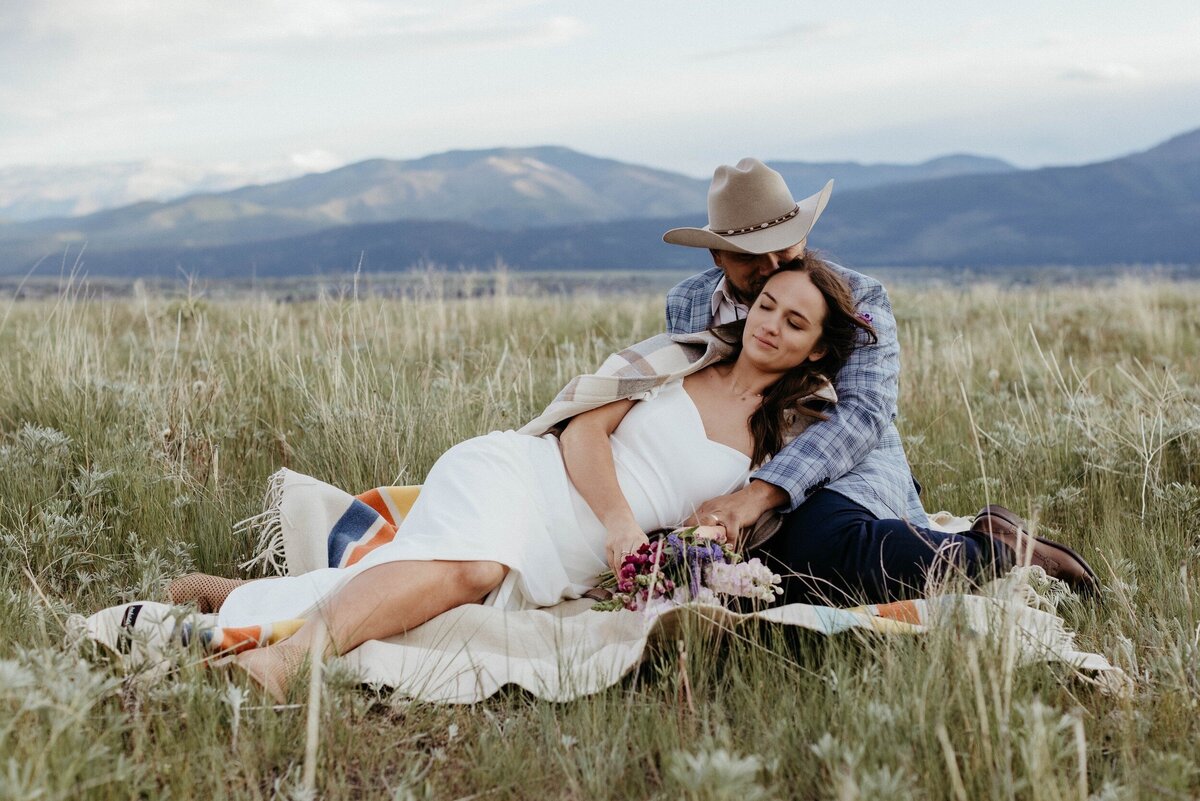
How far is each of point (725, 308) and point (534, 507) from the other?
123cm

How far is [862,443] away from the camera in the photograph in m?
3.84

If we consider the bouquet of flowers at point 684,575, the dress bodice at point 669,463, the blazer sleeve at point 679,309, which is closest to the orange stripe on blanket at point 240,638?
the bouquet of flowers at point 684,575

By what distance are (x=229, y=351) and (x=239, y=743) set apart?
15.0ft

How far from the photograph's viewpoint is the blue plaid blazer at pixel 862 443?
3.65 meters

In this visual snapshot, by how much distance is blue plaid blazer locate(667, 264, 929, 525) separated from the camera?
365 centimetres

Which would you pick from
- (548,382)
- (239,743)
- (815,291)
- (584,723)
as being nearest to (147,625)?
(239,743)

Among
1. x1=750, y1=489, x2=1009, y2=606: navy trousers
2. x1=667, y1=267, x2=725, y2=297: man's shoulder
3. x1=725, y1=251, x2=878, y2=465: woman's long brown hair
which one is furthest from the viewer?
x1=667, y1=267, x2=725, y2=297: man's shoulder

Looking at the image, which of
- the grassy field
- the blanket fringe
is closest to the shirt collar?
the grassy field

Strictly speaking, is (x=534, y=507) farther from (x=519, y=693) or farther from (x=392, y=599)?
(x=519, y=693)

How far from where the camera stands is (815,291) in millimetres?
3701

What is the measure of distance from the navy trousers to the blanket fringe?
5.97 ft

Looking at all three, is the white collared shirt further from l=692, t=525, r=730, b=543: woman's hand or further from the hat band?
l=692, t=525, r=730, b=543: woman's hand

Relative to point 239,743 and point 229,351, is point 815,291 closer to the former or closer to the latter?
point 239,743

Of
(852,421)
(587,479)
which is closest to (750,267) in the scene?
(852,421)
